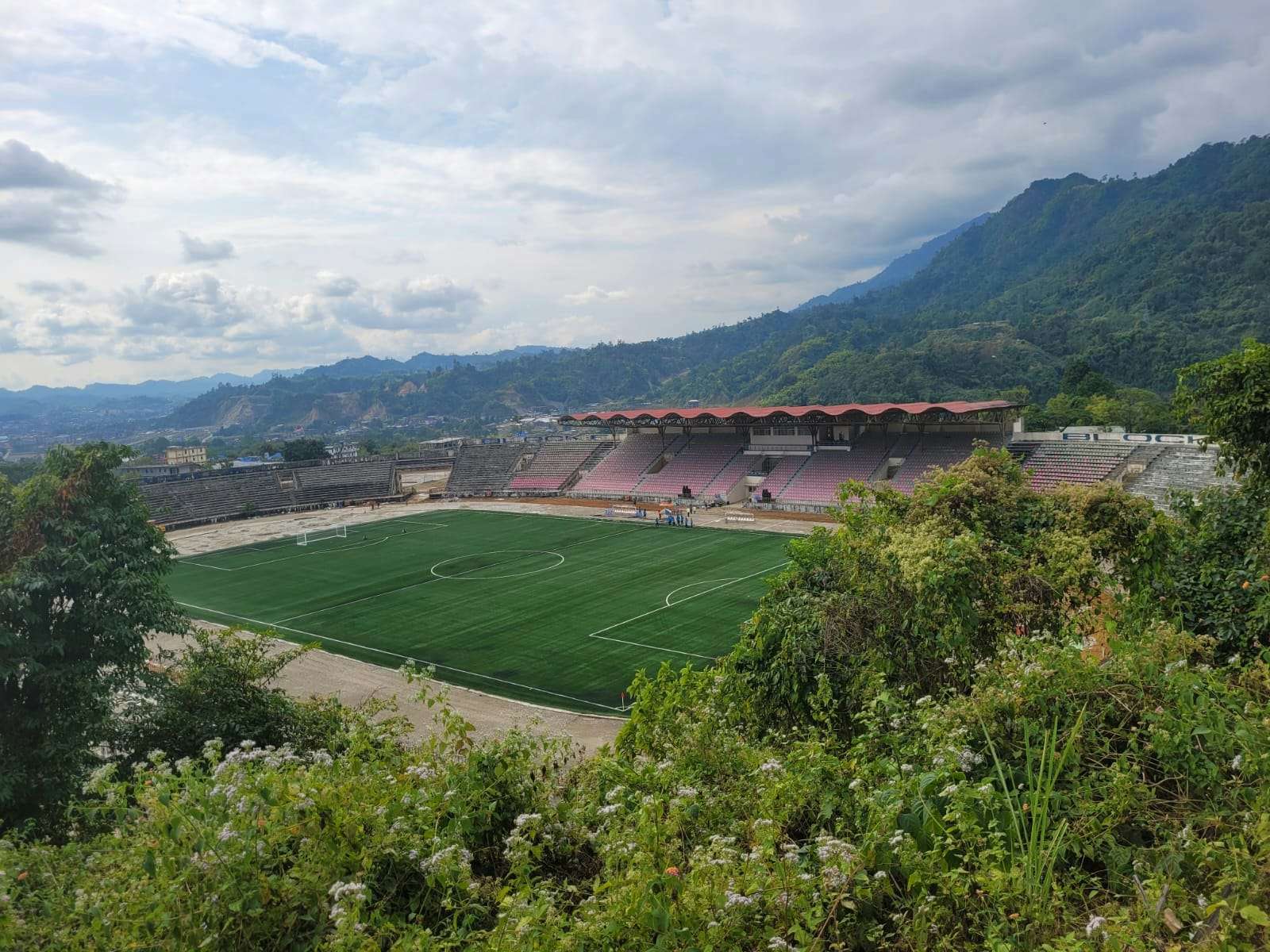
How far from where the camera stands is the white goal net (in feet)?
162

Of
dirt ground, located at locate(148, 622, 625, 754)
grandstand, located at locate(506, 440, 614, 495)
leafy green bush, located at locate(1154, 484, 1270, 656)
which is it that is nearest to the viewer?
leafy green bush, located at locate(1154, 484, 1270, 656)

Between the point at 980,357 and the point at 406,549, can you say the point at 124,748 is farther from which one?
the point at 980,357

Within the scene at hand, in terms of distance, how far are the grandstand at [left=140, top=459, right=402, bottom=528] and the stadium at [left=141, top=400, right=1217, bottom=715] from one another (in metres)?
0.18

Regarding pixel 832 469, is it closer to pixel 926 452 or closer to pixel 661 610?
pixel 926 452

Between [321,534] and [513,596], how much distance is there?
24.6 meters

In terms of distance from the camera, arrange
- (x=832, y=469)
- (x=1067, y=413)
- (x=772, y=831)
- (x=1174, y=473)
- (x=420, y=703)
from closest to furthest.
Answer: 1. (x=772, y=831)
2. (x=420, y=703)
3. (x=1174, y=473)
4. (x=832, y=469)
5. (x=1067, y=413)

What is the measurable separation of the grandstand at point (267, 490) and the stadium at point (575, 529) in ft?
0.60

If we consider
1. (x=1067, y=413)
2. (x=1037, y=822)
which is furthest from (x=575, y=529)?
(x=1067, y=413)

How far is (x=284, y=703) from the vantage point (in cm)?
1255

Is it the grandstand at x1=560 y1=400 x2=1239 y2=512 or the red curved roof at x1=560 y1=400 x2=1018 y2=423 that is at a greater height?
the red curved roof at x1=560 y1=400 x2=1018 y2=423

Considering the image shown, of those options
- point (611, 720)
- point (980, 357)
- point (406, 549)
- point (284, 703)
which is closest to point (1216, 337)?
point (980, 357)

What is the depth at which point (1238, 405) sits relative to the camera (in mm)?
13789

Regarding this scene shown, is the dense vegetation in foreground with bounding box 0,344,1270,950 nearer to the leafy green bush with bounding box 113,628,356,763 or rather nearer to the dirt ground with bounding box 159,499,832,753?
the dirt ground with bounding box 159,499,832,753

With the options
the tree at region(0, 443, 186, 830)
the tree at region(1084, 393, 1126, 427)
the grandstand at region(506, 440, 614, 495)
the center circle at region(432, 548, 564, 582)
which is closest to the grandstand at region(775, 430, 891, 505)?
the center circle at region(432, 548, 564, 582)
